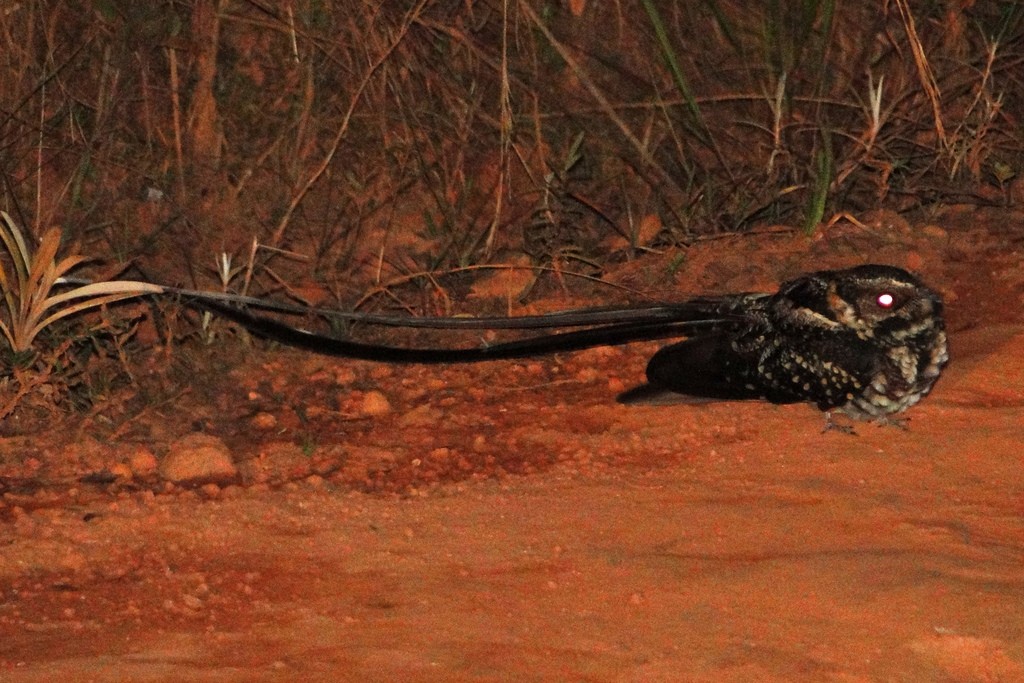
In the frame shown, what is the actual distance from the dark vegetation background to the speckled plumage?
3.18ft

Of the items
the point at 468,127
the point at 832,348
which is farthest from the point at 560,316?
the point at 468,127

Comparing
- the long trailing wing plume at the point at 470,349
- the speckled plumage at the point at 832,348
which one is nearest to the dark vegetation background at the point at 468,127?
the long trailing wing plume at the point at 470,349

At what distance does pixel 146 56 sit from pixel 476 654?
279 centimetres

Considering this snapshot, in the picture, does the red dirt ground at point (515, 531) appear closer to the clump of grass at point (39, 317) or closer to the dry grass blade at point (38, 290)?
the clump of grass at point (39, 317)

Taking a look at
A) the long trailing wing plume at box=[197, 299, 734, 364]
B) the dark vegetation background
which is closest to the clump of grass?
the long trailing wing plume at box=[197, 299, 734, 364]

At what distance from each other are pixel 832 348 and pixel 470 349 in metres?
0.90

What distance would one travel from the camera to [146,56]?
14.4 feet

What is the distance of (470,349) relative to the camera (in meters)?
3.54

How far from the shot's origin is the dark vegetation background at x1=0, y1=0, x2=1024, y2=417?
4.25 metres

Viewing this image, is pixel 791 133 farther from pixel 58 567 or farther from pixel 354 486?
pixel 58 567

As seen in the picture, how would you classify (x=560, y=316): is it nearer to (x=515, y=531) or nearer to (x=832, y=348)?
(x=515, y=531)

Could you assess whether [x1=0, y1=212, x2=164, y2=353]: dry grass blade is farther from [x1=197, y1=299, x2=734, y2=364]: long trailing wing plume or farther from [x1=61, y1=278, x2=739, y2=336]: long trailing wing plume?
[x1=197, y1=299, x2=734, y2=364]: long trailing wing plume

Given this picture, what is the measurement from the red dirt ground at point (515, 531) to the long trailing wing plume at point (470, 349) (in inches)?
5.3

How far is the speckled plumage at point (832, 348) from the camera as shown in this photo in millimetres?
3207
